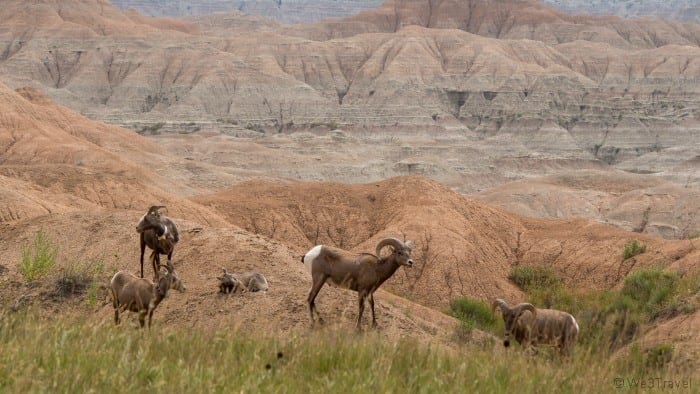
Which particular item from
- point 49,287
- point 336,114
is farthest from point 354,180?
point 49,287

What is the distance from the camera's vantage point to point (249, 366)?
22.9ft

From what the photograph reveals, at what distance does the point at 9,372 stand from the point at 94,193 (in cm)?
3430

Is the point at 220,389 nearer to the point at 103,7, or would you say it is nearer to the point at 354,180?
the point at 354,180

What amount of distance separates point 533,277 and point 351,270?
2554 cm

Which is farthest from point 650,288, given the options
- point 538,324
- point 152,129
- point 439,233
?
point 152,129

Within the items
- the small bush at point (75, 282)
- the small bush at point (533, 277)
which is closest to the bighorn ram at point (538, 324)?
the small bush at point (75, 282)

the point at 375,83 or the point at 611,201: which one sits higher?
the point at 611,201

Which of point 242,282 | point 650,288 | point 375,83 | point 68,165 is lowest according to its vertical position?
point 375,83

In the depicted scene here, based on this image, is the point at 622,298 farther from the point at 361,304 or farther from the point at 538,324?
the point at 361,304

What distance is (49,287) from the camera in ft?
50.0

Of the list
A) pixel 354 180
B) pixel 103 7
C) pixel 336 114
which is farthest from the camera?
pixel 103 7

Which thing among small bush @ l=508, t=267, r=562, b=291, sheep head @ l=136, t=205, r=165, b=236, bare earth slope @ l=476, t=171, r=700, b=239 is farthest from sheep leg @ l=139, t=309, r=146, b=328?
bare earth slope @ l=476, t=171, r=700, b=239

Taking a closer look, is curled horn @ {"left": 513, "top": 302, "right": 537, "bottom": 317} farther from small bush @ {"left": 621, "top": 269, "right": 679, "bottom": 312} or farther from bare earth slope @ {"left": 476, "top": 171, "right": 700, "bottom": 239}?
bare earth slope @ {"left": 476, "top": 171, "right": 700, "bottom": 239}

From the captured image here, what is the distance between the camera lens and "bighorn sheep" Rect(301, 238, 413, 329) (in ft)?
42.3
